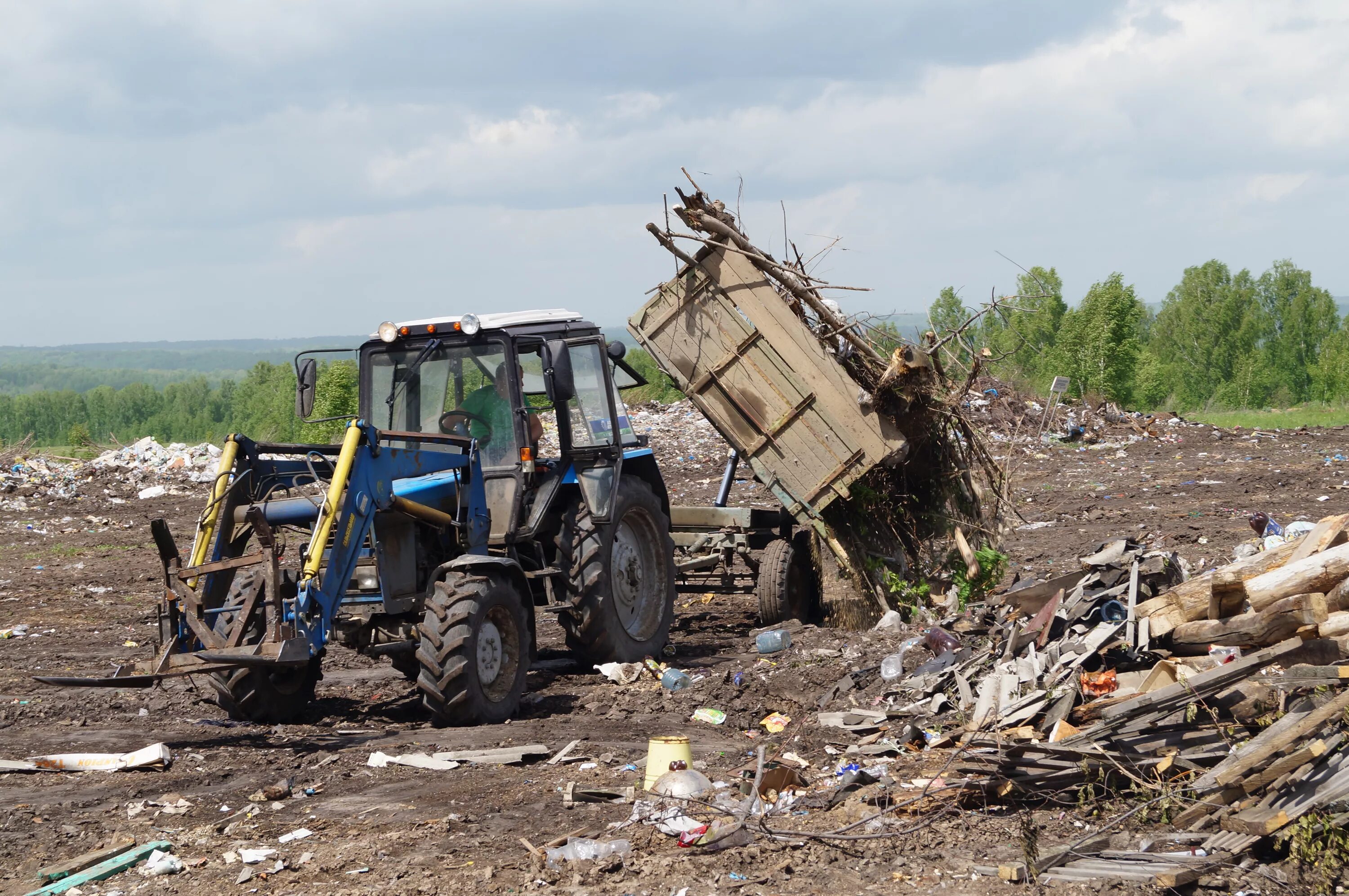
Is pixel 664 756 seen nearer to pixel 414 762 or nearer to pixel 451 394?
pixel 414 762

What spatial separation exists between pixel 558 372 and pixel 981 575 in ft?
12.4

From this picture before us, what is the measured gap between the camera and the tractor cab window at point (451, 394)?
724 cm

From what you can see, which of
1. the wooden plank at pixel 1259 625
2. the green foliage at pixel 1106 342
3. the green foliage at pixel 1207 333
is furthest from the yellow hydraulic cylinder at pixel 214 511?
the green foliage at pixel 1207 333

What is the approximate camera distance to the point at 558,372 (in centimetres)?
681

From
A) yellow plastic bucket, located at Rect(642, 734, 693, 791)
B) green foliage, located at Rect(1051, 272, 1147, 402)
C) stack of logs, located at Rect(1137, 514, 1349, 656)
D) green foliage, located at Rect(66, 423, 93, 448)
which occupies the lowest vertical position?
yellow plastic bucket, located at Rect(642, 734, 693, 791)

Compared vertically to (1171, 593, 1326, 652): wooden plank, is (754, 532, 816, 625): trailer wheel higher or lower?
lower

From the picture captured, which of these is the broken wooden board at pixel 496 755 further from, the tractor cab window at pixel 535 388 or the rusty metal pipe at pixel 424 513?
the tractor cab window at pixel 535 388

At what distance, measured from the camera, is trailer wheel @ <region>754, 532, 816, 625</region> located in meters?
9.05

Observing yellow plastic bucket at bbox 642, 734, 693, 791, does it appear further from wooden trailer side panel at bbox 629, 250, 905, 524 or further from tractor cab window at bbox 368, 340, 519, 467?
wooden trailer side panel at bbox 629, 250, 905, 524

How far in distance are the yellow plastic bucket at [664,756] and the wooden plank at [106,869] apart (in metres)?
1.96

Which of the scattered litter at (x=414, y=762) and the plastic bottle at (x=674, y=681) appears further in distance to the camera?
the plastic bottle at (x=674, y=681)

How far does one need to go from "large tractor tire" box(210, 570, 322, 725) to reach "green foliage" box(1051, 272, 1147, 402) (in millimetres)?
38612

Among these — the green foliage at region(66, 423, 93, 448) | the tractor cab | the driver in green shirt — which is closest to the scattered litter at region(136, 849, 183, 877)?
the tractor cab

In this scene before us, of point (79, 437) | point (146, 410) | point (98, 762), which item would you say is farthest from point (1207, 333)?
point (146, 410)
